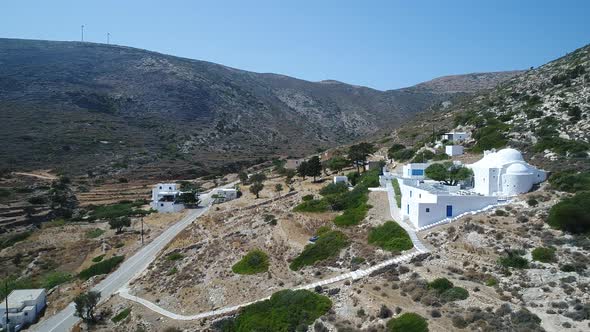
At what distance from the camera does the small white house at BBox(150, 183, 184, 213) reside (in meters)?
51.1

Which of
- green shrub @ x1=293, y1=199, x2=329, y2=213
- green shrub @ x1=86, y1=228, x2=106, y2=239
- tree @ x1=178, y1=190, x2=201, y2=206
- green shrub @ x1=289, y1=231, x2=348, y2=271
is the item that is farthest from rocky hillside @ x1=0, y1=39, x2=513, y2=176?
green shrub @ x1=289, y1=231, x2=348, y2=271

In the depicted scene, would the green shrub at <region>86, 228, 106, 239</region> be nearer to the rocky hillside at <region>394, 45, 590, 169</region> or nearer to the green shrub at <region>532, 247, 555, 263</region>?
the green shrub at <region>532, 247, 555, 263</region>

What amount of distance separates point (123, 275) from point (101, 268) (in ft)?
10.7

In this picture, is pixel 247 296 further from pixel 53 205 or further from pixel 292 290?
pixel 53 205

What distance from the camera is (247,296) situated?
25.7 m

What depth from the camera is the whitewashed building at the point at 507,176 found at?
1218 inches

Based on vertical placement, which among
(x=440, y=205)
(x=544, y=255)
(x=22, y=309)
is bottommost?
(x=22, y=309)

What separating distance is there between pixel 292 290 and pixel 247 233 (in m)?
12.6

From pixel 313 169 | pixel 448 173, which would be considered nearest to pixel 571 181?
pixel 448 173

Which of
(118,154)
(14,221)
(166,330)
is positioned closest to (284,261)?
(166,330)

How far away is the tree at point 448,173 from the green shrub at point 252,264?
53.6 ft

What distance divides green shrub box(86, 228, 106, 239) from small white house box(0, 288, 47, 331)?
13836 millimetres

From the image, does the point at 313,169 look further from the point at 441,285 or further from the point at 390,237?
the point at 441,285

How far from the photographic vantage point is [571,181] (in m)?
29.6
